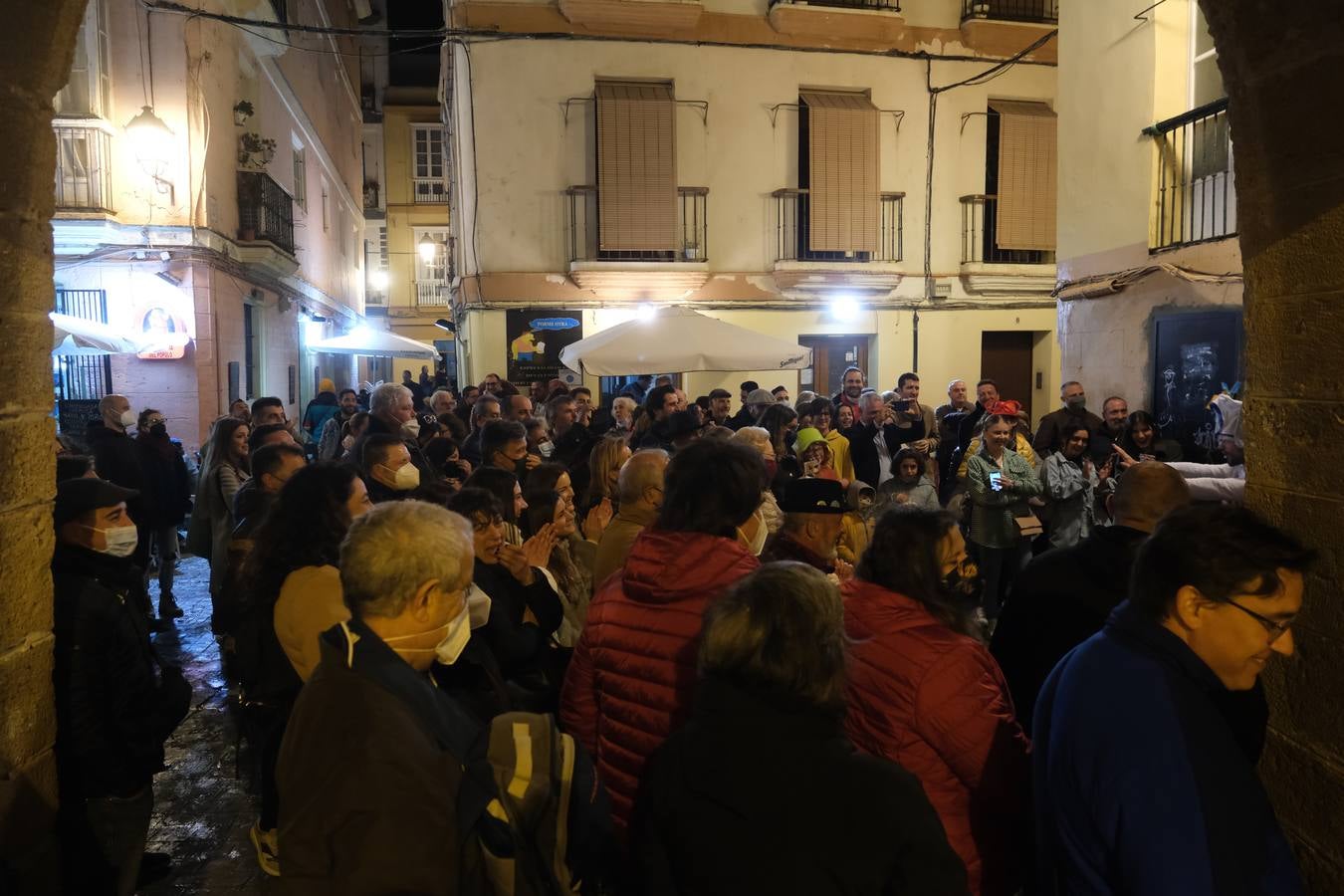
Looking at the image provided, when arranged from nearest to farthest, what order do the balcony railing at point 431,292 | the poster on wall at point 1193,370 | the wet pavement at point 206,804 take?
the wet pavement at point 206,804, the poster on wall at point 1193,370, the balcony railing at point 431,292

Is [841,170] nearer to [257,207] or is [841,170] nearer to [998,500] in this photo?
[257,207]

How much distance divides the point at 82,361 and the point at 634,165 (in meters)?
8.73

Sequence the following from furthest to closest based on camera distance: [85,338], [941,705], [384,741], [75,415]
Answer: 1. [75,415]
2. [85,338]
3. [941,705]
4. [384,741]

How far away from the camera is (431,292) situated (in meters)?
34.2

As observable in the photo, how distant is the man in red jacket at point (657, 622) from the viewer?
244 cm

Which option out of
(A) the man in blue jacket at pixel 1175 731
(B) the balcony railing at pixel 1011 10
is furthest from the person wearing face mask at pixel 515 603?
(B) the balcony railing at pixel 1011 10

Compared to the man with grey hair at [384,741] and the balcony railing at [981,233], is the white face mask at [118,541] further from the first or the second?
the balcony railing at [981,233]

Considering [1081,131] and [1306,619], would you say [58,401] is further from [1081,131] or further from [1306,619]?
[1306,619]

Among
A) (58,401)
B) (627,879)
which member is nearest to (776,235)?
(58,401)

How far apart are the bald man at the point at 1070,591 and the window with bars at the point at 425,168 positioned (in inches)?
1299

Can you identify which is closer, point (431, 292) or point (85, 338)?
point (85, 338)

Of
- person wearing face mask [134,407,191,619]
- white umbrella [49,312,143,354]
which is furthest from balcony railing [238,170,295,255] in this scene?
person wearing face mask [134,407,191,619]

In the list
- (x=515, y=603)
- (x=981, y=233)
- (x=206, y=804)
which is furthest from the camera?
(x=981, y=233)

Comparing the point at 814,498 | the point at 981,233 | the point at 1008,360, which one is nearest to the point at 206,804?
the point at 814,498
